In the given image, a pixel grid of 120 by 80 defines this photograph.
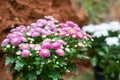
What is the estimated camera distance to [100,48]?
491 centimetres

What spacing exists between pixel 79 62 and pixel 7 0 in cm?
196

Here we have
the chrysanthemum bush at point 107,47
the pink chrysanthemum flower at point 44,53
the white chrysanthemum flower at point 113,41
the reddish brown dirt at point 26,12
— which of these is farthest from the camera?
the chrysanthemum bush at point 107,47

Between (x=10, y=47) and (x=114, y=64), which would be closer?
(x=10, y=47)

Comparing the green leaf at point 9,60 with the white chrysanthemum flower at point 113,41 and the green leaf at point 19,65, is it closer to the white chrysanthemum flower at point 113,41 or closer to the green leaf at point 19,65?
the green leaf at point 19,65

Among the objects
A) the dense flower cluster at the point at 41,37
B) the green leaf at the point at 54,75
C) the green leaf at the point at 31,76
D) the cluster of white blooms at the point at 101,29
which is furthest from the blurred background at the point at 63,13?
the green leaf at the point at 54,75

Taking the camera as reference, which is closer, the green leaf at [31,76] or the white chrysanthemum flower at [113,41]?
the green leaf at [31,76]

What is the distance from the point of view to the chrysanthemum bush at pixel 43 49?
3158mm

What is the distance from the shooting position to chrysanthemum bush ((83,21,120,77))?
476 centimetres

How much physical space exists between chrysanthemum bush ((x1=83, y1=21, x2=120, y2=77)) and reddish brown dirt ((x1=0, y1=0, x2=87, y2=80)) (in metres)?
0.42

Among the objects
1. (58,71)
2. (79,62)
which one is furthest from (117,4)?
(58,71)

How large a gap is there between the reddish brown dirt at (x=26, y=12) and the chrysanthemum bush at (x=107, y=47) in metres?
0.42

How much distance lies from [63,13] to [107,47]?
0.80 metres

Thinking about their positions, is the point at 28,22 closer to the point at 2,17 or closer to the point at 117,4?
the point at 2,17

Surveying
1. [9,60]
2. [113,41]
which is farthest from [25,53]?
[113,41]
